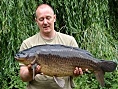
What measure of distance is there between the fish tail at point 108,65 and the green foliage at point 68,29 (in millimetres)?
2588

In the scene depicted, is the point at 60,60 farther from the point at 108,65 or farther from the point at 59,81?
the point at 108,65

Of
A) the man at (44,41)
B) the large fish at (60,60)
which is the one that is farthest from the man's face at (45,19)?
the large fish at (60,60)

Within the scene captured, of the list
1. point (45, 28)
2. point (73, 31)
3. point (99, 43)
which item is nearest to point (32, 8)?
point (73, 31)

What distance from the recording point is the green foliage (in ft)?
19.4

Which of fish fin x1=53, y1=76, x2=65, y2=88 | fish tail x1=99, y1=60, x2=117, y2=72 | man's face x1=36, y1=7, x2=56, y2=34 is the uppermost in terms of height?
man's face x1=36, y1=7, x2=56, y2=34

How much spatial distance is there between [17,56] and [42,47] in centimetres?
24

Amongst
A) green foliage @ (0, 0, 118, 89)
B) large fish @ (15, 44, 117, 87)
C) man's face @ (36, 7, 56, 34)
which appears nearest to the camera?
large fish @ (15, 44, 117, 87)

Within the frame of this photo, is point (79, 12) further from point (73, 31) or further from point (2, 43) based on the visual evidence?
point (2, 43)

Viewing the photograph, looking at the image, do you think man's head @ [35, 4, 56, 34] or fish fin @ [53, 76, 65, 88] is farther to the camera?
man's head @ [35, 4, 56, 34]

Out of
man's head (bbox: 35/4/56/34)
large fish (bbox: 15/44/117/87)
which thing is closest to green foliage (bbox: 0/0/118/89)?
man's head (bbox: 35/4/56/34)

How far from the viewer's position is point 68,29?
6.60m

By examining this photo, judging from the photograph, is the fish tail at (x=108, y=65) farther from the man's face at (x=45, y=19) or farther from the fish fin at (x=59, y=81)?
the man's face at (x=45, y=19)

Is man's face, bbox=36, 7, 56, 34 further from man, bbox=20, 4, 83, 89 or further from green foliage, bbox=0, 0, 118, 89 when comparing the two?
green foliage, bbox=0, 0, 118, 89

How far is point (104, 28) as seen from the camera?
6.89 m
